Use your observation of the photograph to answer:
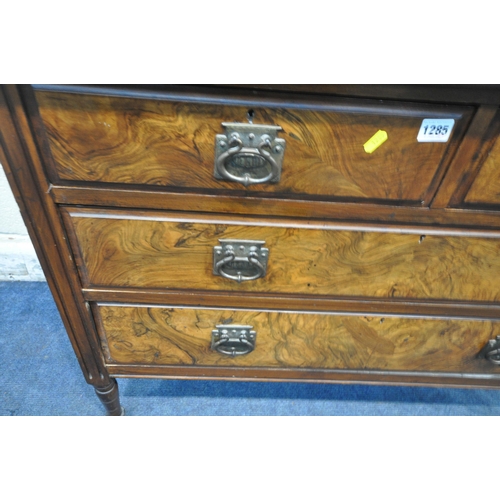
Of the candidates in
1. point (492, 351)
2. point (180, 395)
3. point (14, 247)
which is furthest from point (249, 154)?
point (14, 247)

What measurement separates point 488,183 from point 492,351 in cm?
38

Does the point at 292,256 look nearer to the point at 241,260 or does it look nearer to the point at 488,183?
the point at 241,260

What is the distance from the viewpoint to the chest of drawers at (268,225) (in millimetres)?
436

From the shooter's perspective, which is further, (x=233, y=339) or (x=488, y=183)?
(x=233, y=339)

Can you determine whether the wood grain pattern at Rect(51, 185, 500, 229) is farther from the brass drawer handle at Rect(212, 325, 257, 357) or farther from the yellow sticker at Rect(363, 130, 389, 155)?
the brass drawer handle at Rect(212, 325, 257, 357)

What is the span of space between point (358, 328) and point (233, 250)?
0.29 metres

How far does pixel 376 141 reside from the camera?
46 centimetres

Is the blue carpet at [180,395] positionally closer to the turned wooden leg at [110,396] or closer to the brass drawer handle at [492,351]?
the turned wooden leg at [110,396]

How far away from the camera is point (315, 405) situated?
99 cm

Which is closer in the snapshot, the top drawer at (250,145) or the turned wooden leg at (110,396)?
the top drawer at (250,145)

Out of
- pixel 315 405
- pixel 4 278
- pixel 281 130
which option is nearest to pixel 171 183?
pixel 281 130

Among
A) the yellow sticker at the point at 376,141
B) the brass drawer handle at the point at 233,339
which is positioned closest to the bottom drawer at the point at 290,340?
the brass drawer handle at the point at 233,339

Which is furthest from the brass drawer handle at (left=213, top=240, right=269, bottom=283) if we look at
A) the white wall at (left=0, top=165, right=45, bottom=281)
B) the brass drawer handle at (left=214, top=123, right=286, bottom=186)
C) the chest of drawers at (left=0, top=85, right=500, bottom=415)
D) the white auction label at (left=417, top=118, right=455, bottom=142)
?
the white wall at (left=0, top=165, right=45, bottom=281)
